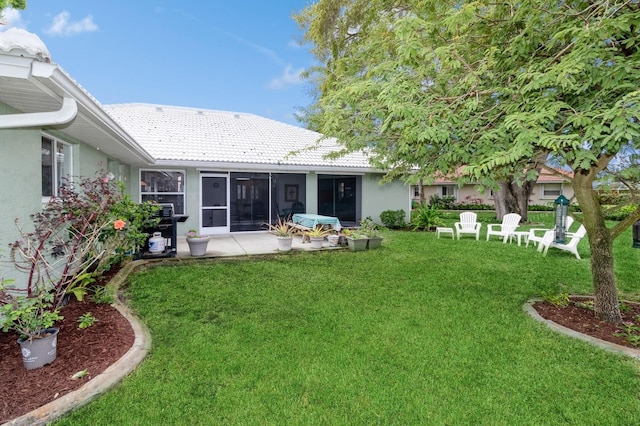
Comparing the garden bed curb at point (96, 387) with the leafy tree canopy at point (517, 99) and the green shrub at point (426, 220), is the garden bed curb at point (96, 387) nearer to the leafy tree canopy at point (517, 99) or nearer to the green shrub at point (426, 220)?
the leafy tree canopy at point (517, 99)

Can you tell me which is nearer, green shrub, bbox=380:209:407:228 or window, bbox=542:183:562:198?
green shrub, bbox=380:209:407:228

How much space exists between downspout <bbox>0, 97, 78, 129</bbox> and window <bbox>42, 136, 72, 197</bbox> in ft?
7.93

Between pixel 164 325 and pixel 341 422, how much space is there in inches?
109

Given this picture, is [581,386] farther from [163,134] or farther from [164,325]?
[163,134]

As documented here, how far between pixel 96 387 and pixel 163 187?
9.80 m

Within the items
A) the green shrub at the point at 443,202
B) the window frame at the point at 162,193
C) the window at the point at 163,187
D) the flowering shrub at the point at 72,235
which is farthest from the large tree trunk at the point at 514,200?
the flowering shrub at the point at 72,235

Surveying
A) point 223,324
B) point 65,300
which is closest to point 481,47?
point 223,324

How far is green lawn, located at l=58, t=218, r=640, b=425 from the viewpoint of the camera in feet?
9.14

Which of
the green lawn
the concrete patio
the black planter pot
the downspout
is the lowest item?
the green lawn

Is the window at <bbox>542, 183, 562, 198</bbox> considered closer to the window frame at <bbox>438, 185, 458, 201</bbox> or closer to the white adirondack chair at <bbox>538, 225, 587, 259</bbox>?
the window frame at <bbox>438, 185, 458, 201</bbox>

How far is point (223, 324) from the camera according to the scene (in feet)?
14.8

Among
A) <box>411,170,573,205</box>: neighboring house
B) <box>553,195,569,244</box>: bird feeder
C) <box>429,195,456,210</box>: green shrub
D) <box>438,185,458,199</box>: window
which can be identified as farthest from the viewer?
<box>438,185,458,199</box>: window

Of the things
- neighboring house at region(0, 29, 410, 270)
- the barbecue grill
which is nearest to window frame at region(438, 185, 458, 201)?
neighboring house at region(0, 29, 410, 270)

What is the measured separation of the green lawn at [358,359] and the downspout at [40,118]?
245cm
